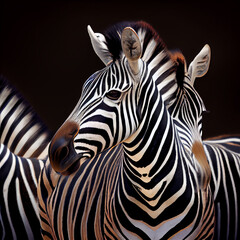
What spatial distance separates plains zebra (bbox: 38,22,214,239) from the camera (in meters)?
1.28

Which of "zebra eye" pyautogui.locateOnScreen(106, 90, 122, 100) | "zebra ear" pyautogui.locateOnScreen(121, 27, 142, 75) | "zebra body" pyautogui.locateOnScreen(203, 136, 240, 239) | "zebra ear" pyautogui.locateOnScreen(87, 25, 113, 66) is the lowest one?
"zebra body" pyautogui.locateOnScreen(203, 136, 240, 239)

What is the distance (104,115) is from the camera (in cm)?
128

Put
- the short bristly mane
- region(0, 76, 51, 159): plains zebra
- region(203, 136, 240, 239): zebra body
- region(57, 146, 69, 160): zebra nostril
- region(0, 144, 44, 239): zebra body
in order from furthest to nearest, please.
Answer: region(0, 76, 51, 159): plains zebra
region(0, 144, 44, 239): zebra body
region(203, 136, 240, 239): zebra body
the short bristly mane
region(57, 146, 69, 160): zebra nostril

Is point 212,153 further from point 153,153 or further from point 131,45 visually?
point 131,45

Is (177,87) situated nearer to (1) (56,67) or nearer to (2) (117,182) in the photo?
(2) (117,182)

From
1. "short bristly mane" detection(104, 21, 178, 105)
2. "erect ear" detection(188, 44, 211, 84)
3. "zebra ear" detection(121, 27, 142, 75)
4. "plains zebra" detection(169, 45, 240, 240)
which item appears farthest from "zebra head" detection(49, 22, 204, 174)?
"erect ear" detection(188, 44, 211, 84)

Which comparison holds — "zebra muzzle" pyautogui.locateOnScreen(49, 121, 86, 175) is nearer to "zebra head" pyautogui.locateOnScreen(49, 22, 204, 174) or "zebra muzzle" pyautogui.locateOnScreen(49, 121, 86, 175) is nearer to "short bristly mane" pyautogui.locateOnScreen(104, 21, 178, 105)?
"zebra head" pyautogui.locateOnScreen(49, 22, 204, 174)

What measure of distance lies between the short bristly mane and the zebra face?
16cm

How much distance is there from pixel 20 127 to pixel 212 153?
0.99 metres

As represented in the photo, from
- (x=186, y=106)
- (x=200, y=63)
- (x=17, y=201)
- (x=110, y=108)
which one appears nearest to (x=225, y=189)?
(x=186, y=106)

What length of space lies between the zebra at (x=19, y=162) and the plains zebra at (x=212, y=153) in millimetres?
779

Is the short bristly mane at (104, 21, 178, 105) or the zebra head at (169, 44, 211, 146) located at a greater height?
the short bristly mane at (104, 21, 178, 105)

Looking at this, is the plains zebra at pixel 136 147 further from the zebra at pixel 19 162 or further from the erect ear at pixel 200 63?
the zebra at pixel 19 162

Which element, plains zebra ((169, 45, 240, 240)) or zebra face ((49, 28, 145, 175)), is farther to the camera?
plains zebra ((169, 45, 240, 240))
